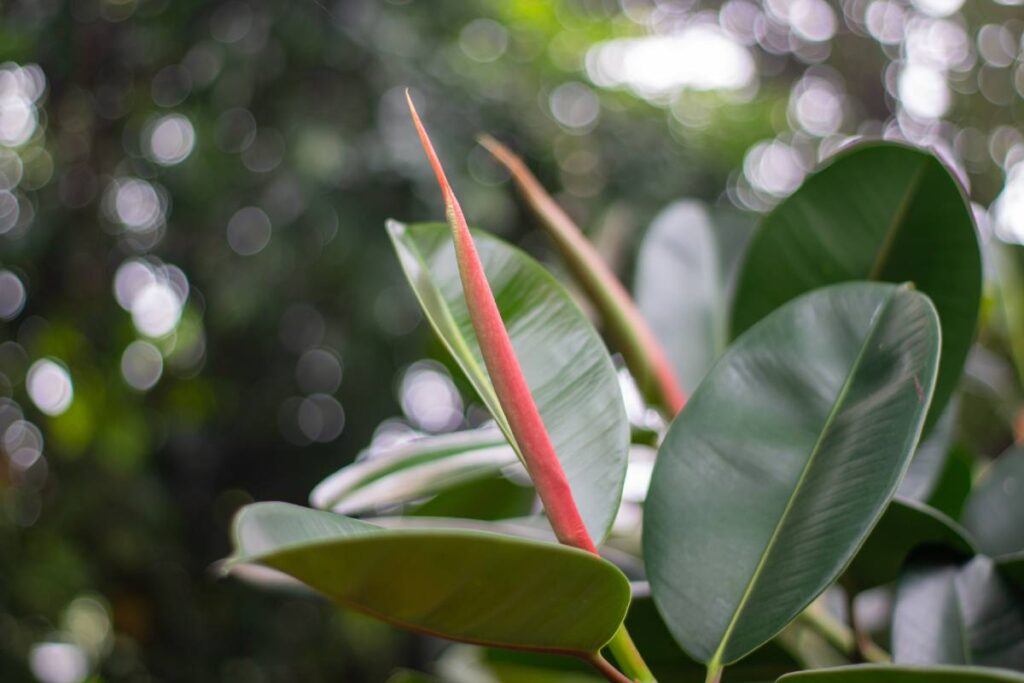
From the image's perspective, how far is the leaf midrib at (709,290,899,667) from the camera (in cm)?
23

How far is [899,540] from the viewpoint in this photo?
0.29 meters

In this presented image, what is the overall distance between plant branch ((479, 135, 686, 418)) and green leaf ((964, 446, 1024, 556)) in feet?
0.39

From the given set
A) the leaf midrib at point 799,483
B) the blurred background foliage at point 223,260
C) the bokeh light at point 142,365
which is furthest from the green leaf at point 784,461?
the bokeh light at point 142,365

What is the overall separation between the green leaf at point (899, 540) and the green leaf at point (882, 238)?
0.04m

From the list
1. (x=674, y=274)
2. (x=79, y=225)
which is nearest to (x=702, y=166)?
(x=79, y=225)

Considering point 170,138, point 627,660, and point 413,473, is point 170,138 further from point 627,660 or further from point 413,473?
point 627,660

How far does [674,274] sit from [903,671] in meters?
0.29

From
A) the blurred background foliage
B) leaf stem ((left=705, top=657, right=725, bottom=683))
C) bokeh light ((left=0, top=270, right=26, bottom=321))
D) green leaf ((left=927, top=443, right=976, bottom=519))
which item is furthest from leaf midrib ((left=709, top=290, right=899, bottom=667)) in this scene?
bokeh light ((left=0, top=270, right=26, bottom=321))

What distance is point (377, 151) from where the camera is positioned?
58.6 inches

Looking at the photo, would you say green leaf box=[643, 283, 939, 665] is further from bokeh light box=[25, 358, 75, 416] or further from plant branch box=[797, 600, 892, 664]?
bokeh light box=[25, 358, 75, 416]

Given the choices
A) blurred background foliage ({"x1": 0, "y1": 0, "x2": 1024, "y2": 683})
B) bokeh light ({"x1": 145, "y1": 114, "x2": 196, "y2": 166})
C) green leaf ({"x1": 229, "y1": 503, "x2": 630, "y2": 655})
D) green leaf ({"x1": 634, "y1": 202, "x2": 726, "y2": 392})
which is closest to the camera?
green leaf ({"x1": 229, "y1": 503, "x2": 630, "y2": 655})

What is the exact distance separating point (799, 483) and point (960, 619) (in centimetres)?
7

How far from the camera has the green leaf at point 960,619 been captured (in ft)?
0.88

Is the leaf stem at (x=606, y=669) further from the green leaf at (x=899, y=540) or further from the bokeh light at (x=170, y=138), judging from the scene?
the bokeh light at (x=170, y=138)
